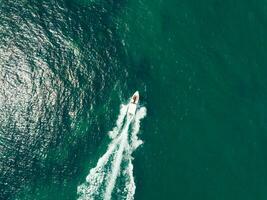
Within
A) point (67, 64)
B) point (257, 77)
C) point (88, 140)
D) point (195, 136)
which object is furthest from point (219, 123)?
point (67, 64)

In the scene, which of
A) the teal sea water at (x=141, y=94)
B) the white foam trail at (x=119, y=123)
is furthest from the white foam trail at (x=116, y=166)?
the white foam trail at (x=119, y=123)

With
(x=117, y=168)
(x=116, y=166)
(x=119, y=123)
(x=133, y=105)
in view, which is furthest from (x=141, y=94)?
(x=117, y=168)

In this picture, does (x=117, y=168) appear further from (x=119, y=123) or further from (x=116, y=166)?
(x=119, y=123)

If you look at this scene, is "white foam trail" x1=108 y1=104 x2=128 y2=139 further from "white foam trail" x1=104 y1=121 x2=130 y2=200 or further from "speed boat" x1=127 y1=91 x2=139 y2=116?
"white foam trail" x1=104 y1=121 x2=130 y2=200

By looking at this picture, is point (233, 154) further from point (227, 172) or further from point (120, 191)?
point (120, 191)

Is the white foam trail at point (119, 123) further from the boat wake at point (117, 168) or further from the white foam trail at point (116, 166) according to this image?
the white foam trail at point (116, 166)

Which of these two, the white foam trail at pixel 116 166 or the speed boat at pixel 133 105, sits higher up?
the speed boat at pixel 133 105
